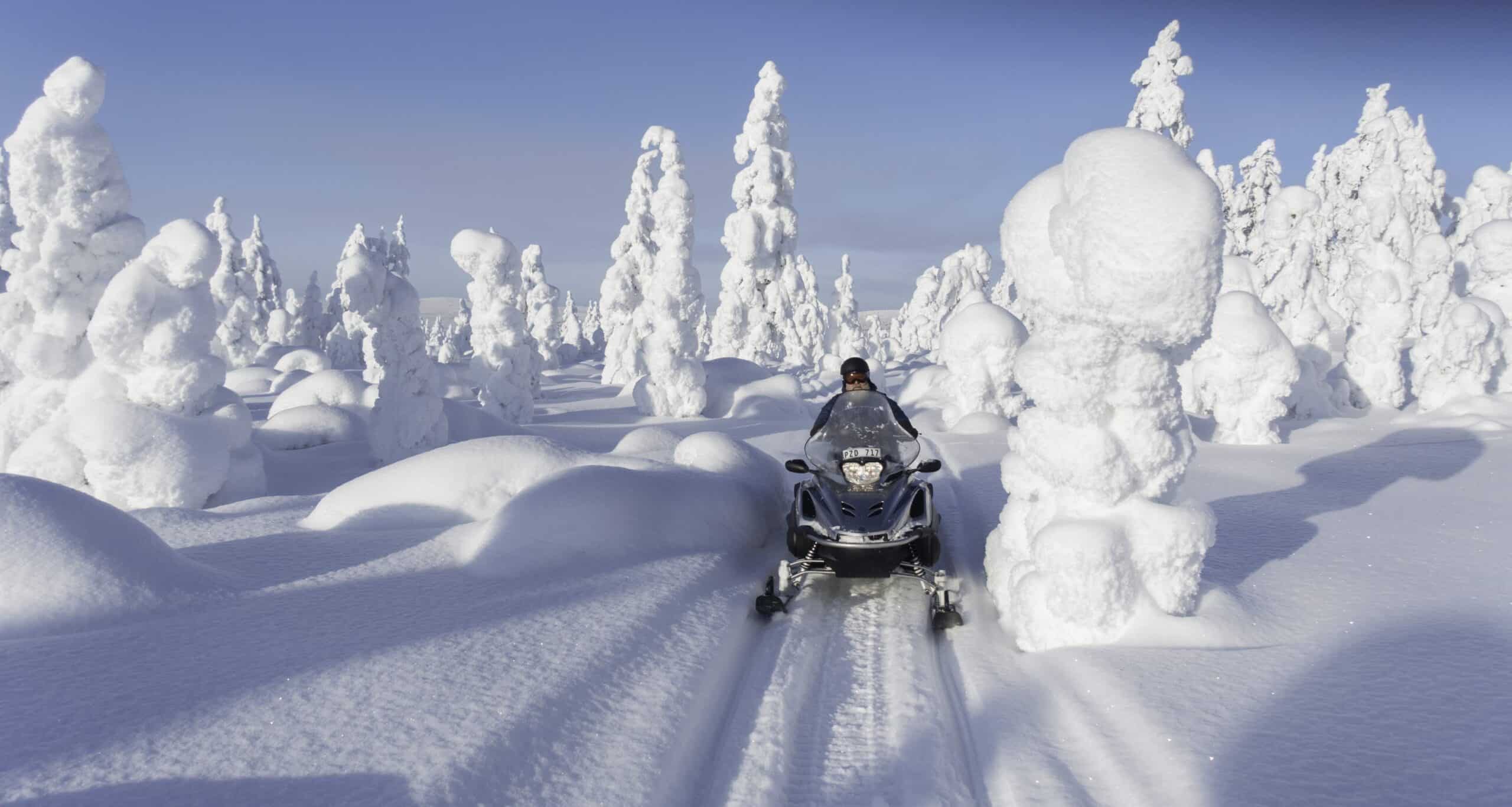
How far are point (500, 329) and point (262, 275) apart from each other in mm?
38127

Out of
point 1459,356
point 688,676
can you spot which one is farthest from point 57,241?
point 1459,356

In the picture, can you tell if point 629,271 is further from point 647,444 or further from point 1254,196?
point 1254,196

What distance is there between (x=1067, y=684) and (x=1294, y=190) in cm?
4141

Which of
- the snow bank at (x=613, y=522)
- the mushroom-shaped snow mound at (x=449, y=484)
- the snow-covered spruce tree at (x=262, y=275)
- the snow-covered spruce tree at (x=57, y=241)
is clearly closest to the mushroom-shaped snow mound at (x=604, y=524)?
the snow bank at (x=613, y=522)

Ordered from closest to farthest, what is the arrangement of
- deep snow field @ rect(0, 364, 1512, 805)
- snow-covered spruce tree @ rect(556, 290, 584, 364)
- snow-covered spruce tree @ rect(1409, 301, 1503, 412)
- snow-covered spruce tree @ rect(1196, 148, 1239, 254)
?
deep snow field @ rect(0, 364, 1512, 805), snow-covered spruce tree @ rect(1409, 301, 1503, 412), snow-covered spruce tree @ rect(1196, 148, 1239, 254), snow-covered spruce tree @ rect(556, 290, 584, 364)

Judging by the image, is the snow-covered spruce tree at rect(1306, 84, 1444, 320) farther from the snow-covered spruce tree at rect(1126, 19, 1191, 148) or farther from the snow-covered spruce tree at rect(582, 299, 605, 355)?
the snow-covered spruce tree at rect(582, 299, 605, 355)

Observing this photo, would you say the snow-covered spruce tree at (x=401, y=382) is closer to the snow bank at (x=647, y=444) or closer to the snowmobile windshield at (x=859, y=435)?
the snow bank at (x=647, y=444)

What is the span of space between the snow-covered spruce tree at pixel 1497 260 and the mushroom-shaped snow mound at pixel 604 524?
23.7m

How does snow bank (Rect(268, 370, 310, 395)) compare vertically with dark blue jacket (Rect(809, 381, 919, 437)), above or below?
above

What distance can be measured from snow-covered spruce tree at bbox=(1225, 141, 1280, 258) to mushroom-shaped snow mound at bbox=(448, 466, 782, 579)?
178 feet

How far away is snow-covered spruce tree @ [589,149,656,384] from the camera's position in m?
34.8

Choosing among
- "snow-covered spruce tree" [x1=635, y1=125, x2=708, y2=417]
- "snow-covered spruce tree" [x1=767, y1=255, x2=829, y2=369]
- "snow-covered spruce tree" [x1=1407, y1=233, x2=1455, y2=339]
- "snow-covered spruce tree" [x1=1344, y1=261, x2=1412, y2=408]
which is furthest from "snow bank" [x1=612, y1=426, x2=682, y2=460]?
"snow-covered spruce tree" [x1=767, y1=255, x2=829, y2=369]

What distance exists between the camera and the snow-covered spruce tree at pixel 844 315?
54.7 m

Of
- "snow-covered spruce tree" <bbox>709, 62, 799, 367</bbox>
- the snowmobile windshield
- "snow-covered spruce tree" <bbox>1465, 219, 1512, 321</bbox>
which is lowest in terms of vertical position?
the snowmobile windshield
